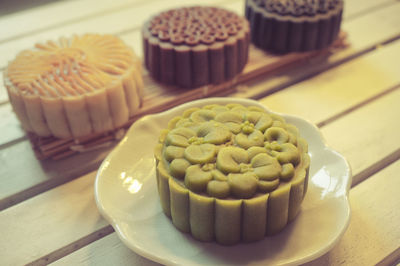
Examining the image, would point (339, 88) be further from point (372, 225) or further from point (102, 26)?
point (102, 26)

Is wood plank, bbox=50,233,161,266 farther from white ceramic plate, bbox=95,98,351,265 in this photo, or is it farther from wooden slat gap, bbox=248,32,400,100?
wooden slat gap, bbox=248,32,400,100

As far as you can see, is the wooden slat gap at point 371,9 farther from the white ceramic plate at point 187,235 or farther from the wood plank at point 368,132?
the white ceramic plate at point 187,235

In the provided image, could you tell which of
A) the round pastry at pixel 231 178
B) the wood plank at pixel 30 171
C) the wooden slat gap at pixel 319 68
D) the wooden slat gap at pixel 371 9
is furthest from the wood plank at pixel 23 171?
the wooden slat gap at pixel 371 9

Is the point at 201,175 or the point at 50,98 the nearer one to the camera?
the point at 201,175

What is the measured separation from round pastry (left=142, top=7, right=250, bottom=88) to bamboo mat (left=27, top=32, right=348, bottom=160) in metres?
0.02

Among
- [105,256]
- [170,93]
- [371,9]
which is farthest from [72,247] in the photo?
[371,9]

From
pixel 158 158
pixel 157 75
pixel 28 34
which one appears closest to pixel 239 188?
pixel 158 158

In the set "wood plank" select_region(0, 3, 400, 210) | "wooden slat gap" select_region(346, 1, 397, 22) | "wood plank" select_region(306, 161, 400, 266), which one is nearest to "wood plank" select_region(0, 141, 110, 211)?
"wood plank" select_region(0, 3, 400, 210)

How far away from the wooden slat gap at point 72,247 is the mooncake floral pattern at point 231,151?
0.70 ft

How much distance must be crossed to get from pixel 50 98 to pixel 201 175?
434 millimetres

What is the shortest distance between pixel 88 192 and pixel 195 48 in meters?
0.46

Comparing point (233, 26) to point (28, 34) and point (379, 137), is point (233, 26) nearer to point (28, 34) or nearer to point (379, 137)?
point (379, 137)

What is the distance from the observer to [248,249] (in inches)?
28.6

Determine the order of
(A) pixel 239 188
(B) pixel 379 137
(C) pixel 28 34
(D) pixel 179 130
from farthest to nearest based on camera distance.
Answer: (C) pixel 28 34
(B) pixel 379 137
(D) pixel 179 130
(A) pixel 239 188
